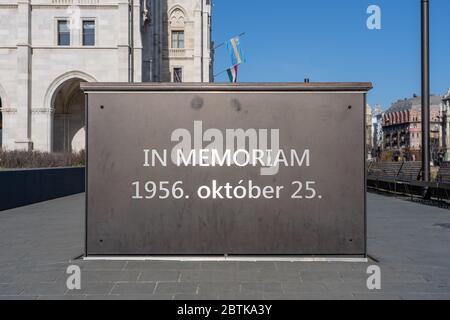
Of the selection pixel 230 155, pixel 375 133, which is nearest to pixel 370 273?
pixel 230 155

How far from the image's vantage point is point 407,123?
158250 millimetres

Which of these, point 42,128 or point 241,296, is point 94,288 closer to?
point 241,296

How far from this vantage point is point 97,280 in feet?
17.6

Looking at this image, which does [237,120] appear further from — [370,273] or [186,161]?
[370,273]

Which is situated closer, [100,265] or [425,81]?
[100,265]

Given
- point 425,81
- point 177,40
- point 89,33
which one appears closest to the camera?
point 425,81

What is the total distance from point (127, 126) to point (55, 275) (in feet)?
6.67

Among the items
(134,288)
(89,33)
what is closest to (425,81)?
(134,288)

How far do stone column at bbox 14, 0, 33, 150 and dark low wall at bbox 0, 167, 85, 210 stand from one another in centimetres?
1634

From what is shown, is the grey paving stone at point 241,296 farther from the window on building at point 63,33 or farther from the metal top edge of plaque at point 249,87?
the window on building at point 63,33

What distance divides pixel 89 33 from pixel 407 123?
464 feet

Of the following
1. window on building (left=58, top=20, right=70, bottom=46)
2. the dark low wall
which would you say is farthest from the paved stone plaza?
window on building (left=58, top=20, right=70, bottom=46)

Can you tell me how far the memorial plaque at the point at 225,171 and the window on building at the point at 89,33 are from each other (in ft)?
102
